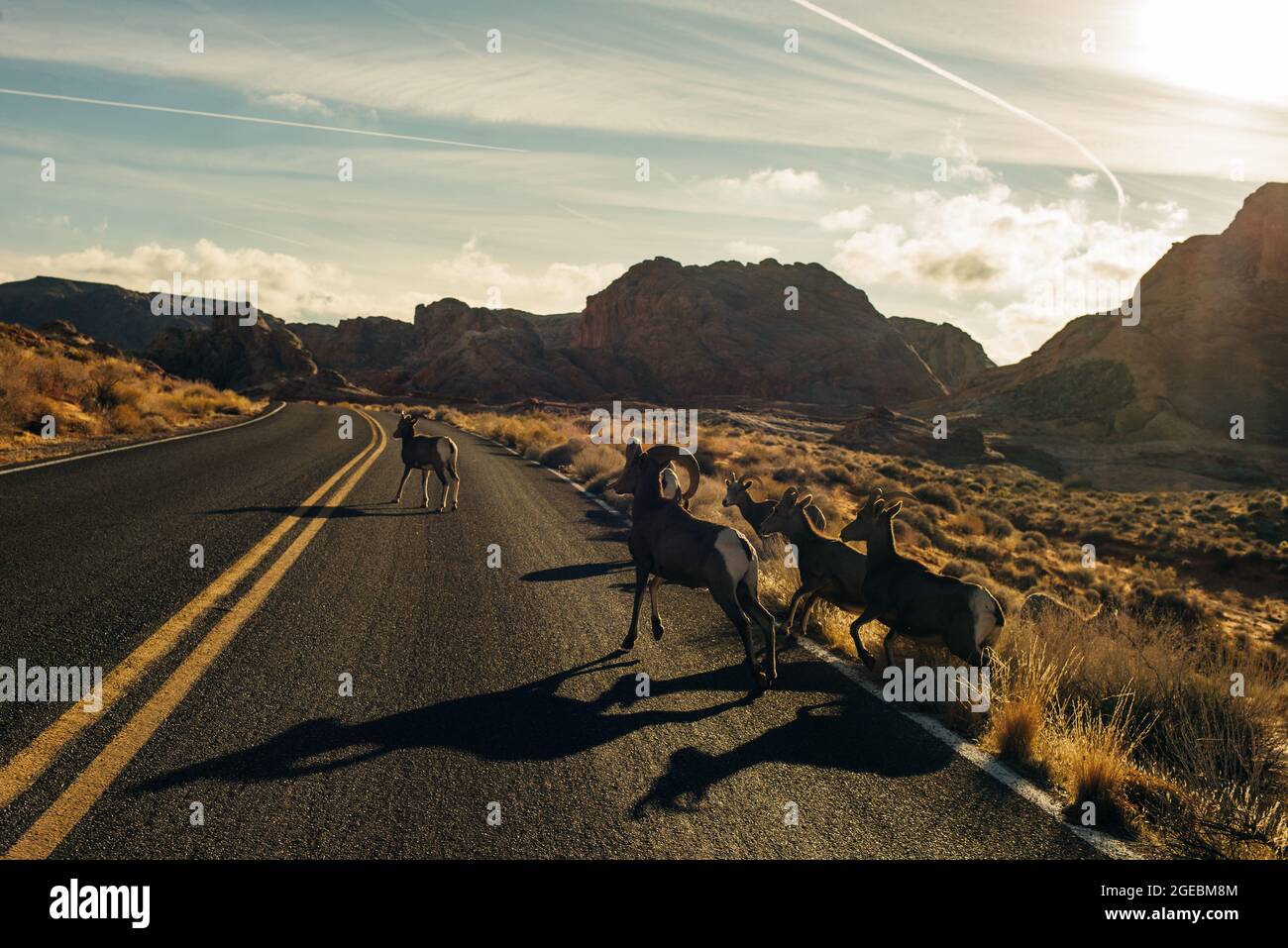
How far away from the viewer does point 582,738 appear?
4.55 metres

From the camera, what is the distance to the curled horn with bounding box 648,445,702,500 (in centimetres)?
689

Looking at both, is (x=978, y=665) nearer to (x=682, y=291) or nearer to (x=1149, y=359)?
(x=1149, y=359)

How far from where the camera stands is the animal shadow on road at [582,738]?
393cm

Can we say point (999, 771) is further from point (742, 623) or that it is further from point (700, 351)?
point (700, 351)

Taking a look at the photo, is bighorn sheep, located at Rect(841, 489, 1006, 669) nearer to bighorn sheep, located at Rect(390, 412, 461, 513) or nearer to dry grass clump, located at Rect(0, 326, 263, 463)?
bighorn sheep, located at Rect(390, 412, 461, 513)

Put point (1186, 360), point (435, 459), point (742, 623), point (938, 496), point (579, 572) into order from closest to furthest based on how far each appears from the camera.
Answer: point (742, 623) < point (579, 572) < point (435, 459) < point (938, 496) < point (1186, 360)

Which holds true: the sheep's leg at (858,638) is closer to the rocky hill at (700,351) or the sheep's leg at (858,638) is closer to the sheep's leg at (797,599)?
the sheep's leg at (797,599)

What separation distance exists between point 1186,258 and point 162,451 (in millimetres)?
121953

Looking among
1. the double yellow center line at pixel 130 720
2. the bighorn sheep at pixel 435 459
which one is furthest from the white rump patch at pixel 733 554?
the bighorn sheep at pixel 435 459

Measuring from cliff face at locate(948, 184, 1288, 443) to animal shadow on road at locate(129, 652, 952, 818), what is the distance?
84.3m

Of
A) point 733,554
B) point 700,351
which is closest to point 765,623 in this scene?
point 733,554

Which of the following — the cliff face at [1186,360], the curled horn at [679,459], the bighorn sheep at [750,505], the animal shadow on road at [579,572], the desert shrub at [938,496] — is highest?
the cliff face at [1186,360]

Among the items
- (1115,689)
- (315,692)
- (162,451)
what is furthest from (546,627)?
(162,451)

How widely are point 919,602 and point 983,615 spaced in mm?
468
